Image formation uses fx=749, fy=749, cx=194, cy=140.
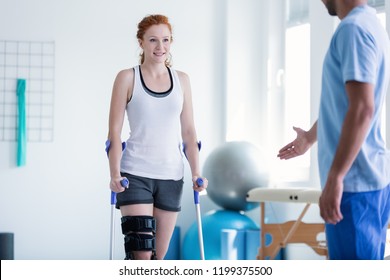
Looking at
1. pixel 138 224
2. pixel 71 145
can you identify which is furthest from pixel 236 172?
pixel 138 224

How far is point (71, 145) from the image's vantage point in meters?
6.39

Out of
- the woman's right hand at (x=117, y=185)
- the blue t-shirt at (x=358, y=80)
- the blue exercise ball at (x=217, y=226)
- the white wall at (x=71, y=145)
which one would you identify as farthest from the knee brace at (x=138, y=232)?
the white wall at (x=71, y=145)

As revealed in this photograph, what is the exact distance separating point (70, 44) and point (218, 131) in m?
1.49

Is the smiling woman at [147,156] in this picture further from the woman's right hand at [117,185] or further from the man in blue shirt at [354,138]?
the man in blue shirt at [354,138]

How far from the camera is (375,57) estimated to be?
5.32 ft

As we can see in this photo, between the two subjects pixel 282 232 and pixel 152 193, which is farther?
pixel 282 232

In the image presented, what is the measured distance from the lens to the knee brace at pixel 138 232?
2.86 metres

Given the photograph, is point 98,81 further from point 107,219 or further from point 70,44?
point 107,219

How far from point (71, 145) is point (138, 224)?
365cm

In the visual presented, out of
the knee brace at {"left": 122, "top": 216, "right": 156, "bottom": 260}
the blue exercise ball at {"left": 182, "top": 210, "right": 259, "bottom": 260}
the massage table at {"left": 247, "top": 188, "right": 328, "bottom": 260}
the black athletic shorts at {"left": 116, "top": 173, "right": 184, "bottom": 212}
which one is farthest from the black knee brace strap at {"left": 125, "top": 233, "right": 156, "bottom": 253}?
the blue exercise ball at {"left": 182, "top": 210, "right": 259, "bottom": 260}

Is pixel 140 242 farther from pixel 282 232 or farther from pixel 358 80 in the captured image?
pixel 282 232

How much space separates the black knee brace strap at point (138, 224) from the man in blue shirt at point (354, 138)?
1256mm

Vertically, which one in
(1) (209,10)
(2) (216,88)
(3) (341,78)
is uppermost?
(1) (209,10)

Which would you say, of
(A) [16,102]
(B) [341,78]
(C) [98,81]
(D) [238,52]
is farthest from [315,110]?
(B) [341,78]
